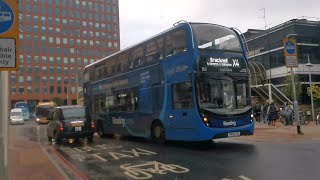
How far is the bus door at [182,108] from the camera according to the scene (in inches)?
525

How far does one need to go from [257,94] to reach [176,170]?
92.3 ft

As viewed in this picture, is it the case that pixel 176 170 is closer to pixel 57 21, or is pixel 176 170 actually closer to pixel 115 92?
pixel 115 92

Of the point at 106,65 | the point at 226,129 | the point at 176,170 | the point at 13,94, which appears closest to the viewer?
the point at 176,170

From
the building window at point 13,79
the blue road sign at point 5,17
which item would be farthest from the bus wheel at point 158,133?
the building window at point 13,79

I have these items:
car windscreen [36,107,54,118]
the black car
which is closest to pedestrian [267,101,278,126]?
the black car

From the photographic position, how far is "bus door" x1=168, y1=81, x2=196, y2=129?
43.8ft

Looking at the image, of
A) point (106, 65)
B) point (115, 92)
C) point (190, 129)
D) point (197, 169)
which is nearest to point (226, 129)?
point (190, 129)

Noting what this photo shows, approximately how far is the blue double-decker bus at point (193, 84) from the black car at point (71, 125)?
2.71 m

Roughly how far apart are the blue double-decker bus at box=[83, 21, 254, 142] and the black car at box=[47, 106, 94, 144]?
2711mm

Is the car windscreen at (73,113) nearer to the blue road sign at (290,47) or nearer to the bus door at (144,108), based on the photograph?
the bus door at (144,108)

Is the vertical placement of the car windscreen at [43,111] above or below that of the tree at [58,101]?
below

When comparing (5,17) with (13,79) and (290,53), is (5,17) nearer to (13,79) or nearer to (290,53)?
(290,53)

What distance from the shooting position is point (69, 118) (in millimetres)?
18438

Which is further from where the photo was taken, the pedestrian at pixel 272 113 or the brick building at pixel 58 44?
the brick building at pixel 58 44
